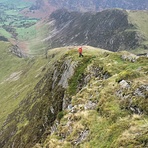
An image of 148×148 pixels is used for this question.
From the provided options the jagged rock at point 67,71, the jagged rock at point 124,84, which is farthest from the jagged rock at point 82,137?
the jagged rock at point 67,71

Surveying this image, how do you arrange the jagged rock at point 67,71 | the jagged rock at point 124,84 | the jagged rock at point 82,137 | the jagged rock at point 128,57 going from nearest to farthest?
1. the jagged rock at point 82,137
2. the jagged rock at point 124,84
3. the jagged rock at point 128,57
4. the jagged rock at point 67,71

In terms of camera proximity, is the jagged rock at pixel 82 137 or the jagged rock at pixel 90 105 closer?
the jagged rock at pixel 82 137

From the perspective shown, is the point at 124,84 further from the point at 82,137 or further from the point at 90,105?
the point at 82,137

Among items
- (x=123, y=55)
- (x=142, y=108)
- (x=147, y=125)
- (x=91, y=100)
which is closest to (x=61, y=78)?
(x=123, y=55)

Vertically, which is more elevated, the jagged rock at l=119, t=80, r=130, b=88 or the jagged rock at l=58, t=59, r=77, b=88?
the jagged rock at l=119, t=80, r=130, b=88

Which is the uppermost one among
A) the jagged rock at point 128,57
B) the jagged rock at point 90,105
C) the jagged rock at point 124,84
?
the jagged rock at point 124,84

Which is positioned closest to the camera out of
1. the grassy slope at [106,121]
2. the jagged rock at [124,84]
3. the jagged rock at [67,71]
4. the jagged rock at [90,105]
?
the grassy slope at [106,121]

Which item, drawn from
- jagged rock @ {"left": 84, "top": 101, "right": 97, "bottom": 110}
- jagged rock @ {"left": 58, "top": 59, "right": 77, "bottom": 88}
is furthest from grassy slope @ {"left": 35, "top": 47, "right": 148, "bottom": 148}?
jagged rock @ {"left": 58, "top": 59, "right": 77, "bottom": 88}

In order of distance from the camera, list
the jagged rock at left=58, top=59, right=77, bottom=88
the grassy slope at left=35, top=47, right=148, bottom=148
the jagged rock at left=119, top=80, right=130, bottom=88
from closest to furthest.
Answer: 1. the grassy slope at left=35, top=47, right=148, bottom=148
2. the jagged rock at left=119, top=80, right=130, bottom=88
3. the jagged rock at left=58, top=59, right=77, bottom=88

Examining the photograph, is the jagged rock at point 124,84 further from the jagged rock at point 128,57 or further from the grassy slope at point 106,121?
the jagged rock at point 128,57

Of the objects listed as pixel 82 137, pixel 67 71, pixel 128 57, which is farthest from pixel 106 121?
pixel 67 71

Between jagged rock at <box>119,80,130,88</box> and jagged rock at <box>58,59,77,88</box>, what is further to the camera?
jagged rock at <box>58,59,77,88</box>

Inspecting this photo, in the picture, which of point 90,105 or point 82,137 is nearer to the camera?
point 82,137

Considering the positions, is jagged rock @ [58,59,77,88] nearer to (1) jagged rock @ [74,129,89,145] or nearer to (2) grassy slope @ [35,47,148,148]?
(2) grassy slope @ [35,47,148,148]
